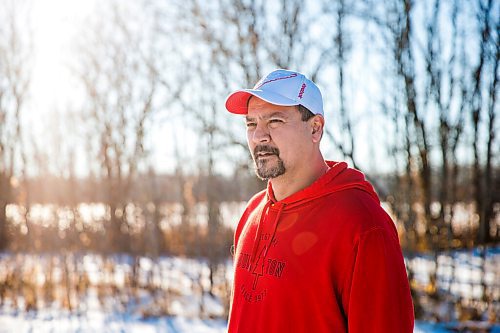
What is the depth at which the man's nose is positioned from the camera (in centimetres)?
204

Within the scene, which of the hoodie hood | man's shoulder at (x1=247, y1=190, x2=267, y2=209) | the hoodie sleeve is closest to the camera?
the hoodie sleeve

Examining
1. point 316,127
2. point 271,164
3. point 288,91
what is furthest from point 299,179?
point 288,91

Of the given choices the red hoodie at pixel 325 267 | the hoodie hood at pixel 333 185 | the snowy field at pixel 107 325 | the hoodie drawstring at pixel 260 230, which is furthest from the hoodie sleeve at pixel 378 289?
the snowy field at pixel 107 325

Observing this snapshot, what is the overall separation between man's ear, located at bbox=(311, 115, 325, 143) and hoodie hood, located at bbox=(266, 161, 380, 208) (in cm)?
16

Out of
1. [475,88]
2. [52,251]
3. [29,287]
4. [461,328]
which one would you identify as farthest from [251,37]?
[52,251]

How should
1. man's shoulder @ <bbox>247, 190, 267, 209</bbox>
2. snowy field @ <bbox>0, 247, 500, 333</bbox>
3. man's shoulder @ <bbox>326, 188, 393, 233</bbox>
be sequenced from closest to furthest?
man's shoulder @ <bbox>326, 188, 393, 233</bbox>, man's shoulder @ <bbox>247, 190, 267, 209</bbox>, snowy field @ <bbox>0, 247, 500, 333</bbox>

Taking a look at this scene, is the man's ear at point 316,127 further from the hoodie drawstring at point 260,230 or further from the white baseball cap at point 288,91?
the hoodie drawstring at point 260,230

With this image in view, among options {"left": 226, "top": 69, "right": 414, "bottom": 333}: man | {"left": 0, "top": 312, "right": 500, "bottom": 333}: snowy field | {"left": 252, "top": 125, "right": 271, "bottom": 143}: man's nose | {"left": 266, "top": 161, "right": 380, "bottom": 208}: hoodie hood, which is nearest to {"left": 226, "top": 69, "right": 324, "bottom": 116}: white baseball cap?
{"left": 226, "top": 69, "right": 414, "bottom": 333}: man

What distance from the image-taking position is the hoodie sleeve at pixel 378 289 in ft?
5.16

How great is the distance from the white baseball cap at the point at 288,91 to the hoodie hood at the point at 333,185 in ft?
0.96

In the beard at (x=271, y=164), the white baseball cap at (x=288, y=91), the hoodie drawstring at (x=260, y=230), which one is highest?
the white baseball cap at (x=288, y=91)

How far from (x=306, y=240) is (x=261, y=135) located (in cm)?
49

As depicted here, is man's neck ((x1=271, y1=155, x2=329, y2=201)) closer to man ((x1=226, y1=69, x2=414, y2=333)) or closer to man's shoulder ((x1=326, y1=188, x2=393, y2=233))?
man ((x1=226, y1=69, x2=414, y2=333))

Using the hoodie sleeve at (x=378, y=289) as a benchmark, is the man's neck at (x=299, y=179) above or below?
above
